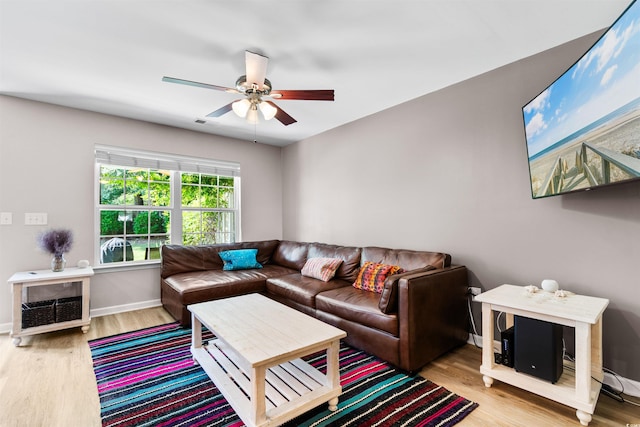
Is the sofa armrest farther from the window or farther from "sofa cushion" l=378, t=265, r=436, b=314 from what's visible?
the window

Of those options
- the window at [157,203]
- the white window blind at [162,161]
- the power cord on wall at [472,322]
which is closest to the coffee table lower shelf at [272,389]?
the power cord on wall at [472,322]

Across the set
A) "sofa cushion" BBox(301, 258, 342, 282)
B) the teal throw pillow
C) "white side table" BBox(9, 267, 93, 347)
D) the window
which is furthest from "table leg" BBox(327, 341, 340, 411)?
the window

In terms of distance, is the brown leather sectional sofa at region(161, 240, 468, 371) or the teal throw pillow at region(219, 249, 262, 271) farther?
the teal throw pillow at region(219, 249, 262, 271)

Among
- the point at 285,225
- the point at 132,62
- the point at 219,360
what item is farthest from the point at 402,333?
the point at 285,225

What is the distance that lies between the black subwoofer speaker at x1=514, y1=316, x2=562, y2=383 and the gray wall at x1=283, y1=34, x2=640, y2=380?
0.55 m

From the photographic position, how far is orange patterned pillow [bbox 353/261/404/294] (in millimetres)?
2814

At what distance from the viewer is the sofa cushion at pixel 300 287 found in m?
2.99

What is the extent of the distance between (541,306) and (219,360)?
85.0 inches

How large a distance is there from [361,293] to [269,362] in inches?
54.8

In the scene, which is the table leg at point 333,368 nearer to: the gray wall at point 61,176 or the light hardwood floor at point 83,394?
the light hardwood floor at point 83,394

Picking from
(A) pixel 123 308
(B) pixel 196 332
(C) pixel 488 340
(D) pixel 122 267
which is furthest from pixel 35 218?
(C) pixel 488 340

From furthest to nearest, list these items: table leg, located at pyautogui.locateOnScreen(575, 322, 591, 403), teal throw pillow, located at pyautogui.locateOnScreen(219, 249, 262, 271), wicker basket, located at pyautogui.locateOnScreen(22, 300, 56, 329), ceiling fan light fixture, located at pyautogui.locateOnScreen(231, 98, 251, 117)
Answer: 1. teal throw pillow, located at pyautogui.locateOnScreen(219, 249, 262, 271)
2. wicker basket, located at pyautogui.locateOnScreen(22, 300, 56, 329)
3. ceiling fan light fixture, located at pyautogui.locateOnScreen(231, 98, 251, 117)
4. table leg, located at pyautogui.locateOnScreen(575, 322, 591, 403)

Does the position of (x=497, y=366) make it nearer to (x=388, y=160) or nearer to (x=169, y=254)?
(x=388, y=160)

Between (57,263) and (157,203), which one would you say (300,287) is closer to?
(157,203)
